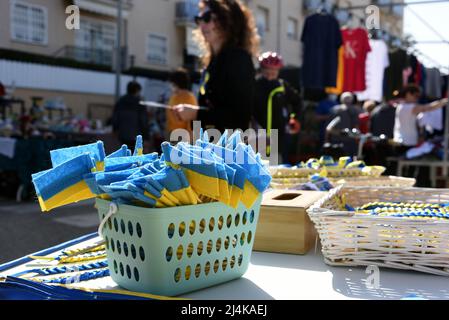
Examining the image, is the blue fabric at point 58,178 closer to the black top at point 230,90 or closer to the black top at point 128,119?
the black top at point 230,90

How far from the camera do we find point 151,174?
723 millimetres

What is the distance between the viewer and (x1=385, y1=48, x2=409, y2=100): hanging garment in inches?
288

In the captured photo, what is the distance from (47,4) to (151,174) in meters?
14.4

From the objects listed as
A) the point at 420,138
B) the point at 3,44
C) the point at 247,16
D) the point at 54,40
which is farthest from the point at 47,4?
the point at 247,16

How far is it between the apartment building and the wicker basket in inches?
401

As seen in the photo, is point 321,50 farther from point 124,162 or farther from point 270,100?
point 124,162

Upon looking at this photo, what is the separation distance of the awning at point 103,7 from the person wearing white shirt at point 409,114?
38.0ft

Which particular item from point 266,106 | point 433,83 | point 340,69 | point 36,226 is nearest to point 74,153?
point 266,106

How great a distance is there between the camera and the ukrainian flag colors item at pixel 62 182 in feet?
2.46

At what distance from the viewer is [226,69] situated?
181 cm

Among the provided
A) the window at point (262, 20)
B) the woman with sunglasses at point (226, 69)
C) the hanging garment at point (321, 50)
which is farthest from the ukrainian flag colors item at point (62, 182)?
the window at point (262, 20)

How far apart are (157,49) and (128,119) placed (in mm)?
12037
